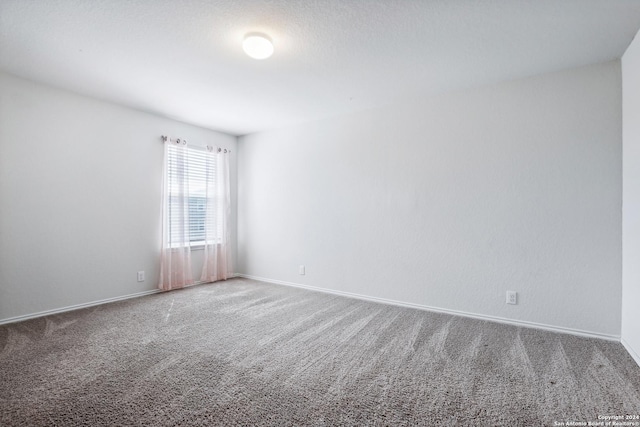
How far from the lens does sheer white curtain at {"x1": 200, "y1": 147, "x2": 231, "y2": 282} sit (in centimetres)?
466

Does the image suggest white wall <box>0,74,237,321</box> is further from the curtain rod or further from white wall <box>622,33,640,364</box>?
white wall <box>622,33,640,364</box>

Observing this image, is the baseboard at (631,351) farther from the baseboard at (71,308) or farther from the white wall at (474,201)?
the baseboard at (71,308)

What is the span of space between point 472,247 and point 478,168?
84 cm

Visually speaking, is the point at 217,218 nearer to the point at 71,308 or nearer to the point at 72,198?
the point at 72,198

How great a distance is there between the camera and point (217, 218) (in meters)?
4.80

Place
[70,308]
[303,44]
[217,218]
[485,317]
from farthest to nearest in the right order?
[217,218], [70,308], [485,317], [303,44]

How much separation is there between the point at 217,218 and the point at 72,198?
1.88 m

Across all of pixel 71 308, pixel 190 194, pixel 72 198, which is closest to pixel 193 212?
pixel 190 194

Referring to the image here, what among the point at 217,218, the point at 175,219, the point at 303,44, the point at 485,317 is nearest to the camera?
the point at 303,44

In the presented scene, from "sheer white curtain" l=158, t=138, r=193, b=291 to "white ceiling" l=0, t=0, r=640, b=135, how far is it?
3.27 ft

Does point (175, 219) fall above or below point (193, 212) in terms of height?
below

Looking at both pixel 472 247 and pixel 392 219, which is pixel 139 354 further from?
pixel 472 247

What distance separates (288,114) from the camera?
13.3ft

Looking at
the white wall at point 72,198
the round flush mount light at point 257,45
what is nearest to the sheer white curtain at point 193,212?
the white wall at point 72,198
